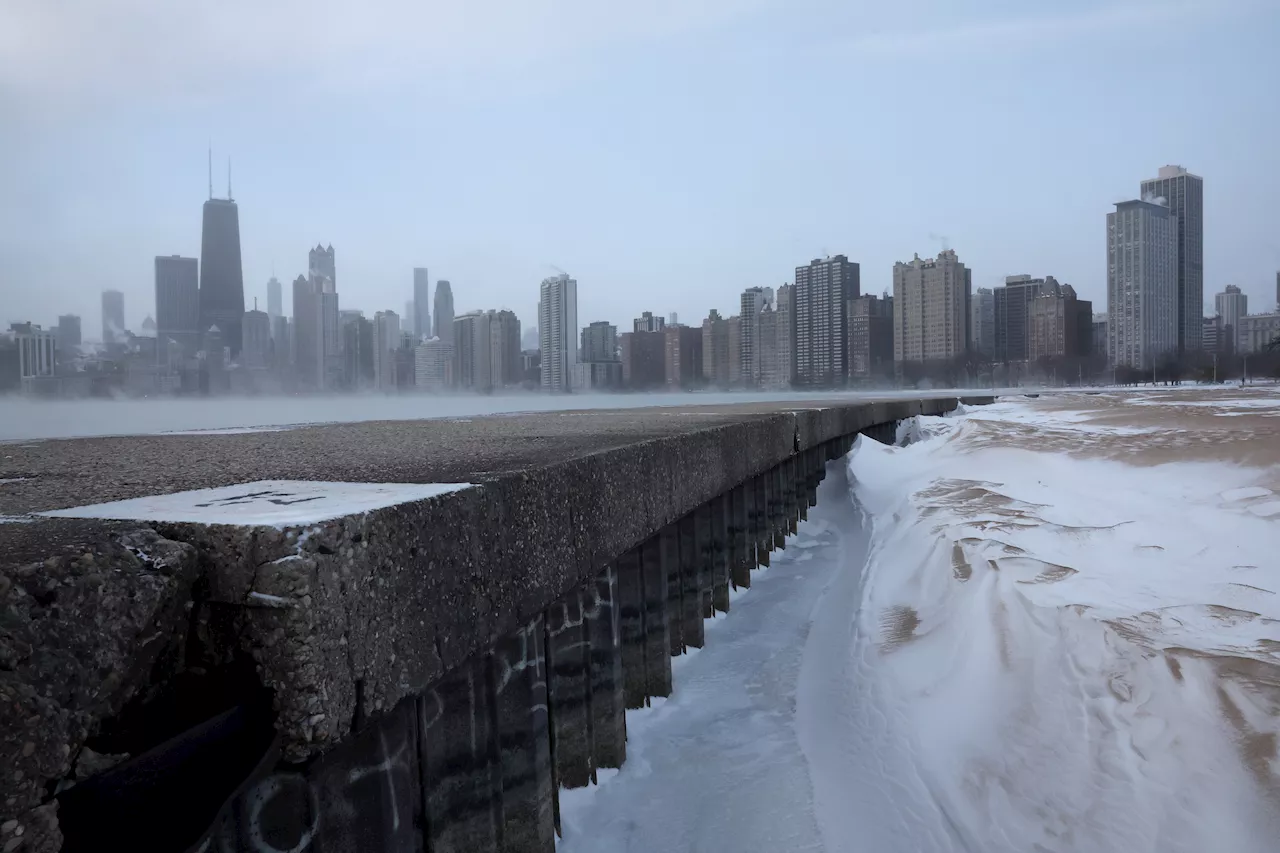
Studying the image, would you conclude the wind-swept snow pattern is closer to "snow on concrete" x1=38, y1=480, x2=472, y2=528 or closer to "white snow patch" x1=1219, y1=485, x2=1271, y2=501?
"white snow patch" x1=1219, y1=485, x2=1271, y2=501

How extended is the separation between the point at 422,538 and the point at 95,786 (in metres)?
0.73

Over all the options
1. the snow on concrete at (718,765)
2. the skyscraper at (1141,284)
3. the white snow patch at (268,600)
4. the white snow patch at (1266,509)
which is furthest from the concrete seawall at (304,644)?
the skyscraper at (1141,284)

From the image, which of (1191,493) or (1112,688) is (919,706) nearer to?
(1112,688)

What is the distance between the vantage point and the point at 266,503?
1.70m

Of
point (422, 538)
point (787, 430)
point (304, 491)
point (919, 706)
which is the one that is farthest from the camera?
point (787, 430)

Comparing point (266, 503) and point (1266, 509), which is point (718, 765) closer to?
point (266, 503)

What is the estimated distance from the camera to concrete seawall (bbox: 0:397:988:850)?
116cm

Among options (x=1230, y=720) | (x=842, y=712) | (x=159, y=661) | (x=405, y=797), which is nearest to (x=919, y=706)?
(x=842, y=712)

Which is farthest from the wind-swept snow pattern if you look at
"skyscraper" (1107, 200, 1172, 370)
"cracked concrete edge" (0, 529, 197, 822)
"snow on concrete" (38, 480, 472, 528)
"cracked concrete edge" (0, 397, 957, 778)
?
"skyscraper" (1107, 200, 1172, 370)

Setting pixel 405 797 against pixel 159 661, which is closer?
pixel 159 661

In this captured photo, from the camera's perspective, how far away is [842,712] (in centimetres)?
419

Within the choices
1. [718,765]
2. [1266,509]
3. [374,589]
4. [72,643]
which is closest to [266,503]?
[374,589]

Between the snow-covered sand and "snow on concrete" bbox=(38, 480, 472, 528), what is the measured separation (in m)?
1.82

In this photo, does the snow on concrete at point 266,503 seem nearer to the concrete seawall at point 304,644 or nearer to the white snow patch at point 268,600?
the concrete seawall at point 304,644
